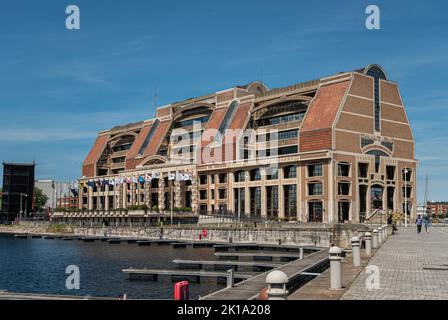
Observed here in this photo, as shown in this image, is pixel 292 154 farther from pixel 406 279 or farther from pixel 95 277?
pixel 406 279

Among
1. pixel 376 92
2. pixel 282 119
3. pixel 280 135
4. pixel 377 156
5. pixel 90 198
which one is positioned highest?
pixel 376 92

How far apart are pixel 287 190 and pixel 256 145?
16006 millimetres

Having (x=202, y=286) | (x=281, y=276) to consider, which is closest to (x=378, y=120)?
(x=202, y=286)

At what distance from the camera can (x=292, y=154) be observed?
114812 millimetres

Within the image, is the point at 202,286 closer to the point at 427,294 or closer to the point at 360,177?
the point at 427,294

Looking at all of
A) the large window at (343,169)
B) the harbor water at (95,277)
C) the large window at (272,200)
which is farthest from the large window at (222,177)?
the harbor water at (95,277)

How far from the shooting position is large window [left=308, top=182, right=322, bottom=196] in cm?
11081

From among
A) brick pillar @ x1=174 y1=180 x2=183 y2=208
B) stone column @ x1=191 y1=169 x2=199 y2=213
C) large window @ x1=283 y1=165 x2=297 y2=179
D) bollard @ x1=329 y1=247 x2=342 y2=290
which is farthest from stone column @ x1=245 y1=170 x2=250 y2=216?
bollard @ x1=329 y1=247 x2=342 y2=290

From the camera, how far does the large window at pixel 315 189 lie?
110806mm

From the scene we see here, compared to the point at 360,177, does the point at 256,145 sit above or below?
above

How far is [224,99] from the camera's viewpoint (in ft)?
A: 464

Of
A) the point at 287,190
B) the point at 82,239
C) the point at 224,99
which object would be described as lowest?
the point at 82,239

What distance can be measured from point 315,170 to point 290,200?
8936 millimetres

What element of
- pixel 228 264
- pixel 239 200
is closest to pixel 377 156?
pixel 239 200
